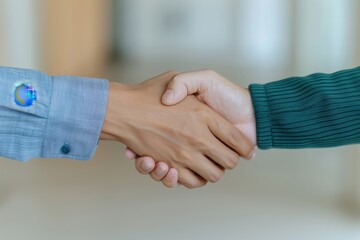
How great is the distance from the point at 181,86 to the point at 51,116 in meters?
0.19

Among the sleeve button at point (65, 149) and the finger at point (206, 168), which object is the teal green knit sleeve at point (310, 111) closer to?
the finger at point (206, 168)

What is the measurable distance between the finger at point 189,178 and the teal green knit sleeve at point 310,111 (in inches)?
4.6

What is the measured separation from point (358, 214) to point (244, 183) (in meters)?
0.25

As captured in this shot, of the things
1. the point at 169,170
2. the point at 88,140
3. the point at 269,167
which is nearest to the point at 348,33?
the point at 269,167

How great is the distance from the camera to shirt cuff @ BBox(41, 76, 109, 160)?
0.70 metres

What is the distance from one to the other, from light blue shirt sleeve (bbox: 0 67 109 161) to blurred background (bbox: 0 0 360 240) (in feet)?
1.51

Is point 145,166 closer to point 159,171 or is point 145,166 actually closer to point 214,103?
point 159,171

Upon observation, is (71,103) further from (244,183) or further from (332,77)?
(244,183)

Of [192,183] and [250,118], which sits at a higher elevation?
[250,118]

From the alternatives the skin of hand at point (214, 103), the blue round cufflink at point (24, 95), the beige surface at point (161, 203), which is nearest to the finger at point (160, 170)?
the skin of hand at point (214, 103)

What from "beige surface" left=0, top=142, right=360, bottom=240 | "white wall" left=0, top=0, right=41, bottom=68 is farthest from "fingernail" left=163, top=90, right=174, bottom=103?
"white wall" left=0, top=0, right=41, bottom=68

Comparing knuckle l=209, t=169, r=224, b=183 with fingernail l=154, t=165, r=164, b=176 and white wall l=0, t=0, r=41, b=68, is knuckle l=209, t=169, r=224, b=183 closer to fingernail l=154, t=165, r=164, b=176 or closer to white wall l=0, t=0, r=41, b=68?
fingernail l=154, t=165, r=164, b=176

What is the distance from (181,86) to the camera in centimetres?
77

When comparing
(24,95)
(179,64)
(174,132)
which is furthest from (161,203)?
(24,95)
